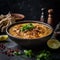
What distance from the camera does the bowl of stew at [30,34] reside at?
143cm

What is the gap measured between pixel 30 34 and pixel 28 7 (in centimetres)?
84

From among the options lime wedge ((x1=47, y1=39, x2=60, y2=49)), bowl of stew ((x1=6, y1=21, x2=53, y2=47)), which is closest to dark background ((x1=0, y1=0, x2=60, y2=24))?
bowl of stew ((x1=6, y1=21, x2=53, y2=47))

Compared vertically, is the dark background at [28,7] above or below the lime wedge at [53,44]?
above

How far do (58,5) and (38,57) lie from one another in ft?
3.31

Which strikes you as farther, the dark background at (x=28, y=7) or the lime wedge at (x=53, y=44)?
the dark background at (x=28, y=7)

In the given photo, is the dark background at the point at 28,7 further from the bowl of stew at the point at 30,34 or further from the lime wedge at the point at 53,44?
the lime wedge at the point at 53,44

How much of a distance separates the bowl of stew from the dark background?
0.57 m

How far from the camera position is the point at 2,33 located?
5.97ft

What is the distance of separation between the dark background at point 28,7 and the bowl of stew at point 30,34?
1.87 ft

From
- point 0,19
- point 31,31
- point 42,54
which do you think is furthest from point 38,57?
point 0,19

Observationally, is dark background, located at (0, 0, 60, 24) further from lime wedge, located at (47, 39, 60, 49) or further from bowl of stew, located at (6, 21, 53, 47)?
lime wedge, located at (47, 39, 60, 49)

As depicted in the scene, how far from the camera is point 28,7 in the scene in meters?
2.31

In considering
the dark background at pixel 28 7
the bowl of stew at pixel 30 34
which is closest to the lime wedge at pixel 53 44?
the bowl of stew at pixel 30 34

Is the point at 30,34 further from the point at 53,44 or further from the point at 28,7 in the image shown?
the point at 28,7
